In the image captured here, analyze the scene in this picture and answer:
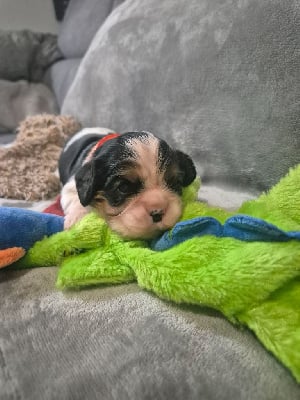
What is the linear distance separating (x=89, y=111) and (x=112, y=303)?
1.50 m

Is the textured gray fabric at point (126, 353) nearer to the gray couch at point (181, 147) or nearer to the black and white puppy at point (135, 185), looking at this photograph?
the gray couch at point (181, 147)

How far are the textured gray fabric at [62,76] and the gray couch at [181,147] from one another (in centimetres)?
61

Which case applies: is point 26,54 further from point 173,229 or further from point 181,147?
point 173,229

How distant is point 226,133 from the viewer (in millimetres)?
1442

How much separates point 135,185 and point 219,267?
1.39 feet

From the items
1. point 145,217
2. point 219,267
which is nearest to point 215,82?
point 145,217

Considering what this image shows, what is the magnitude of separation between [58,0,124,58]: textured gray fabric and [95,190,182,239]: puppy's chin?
6.79 feet

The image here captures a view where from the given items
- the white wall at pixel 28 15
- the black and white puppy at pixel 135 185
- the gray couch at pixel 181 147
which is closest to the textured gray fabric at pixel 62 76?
the gray couch at pixel 181 147

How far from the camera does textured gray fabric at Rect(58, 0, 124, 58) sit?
2844 mm

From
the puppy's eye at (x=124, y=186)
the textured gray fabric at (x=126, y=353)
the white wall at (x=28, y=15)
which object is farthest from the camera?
the white wall at (x=28, y=15)

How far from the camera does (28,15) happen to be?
3.92 metres

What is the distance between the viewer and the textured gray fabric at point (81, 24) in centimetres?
284

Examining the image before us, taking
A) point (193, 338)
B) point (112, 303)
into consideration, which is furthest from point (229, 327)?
point (112, 303)

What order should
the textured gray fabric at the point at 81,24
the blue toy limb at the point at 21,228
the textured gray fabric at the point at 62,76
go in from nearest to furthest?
the blue toy limb at the point at 21,228, the textured gray fabric at the point at 81,24, the textured gray fabric at the point at 62,76
